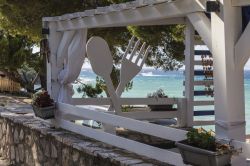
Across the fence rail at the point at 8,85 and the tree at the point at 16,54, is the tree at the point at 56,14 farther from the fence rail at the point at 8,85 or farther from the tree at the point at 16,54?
the fence rail at the point at 8,85

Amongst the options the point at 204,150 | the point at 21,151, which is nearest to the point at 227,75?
the point at 204,150

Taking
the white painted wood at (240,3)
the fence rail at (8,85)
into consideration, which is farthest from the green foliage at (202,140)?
the fence rail at (8,85)

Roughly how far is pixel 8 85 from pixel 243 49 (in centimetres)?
1801

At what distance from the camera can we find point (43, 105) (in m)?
6.29

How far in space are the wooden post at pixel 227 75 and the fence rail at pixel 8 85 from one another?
17403 millimetres

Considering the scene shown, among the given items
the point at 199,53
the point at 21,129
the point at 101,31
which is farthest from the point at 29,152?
the point at 101,31

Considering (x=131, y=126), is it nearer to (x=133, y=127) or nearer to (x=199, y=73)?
(x=133, y=127)

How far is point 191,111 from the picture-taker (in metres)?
7.57

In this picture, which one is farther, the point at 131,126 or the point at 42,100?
the point at 42,100

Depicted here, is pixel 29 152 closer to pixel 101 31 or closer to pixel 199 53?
pixel 199 53

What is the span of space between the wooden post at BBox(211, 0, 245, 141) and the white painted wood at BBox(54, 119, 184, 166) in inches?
25.1

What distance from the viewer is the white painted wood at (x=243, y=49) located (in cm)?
324

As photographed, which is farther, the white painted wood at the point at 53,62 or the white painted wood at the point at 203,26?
the white painted wood at the point at 53,62

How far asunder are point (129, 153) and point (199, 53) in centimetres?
334
